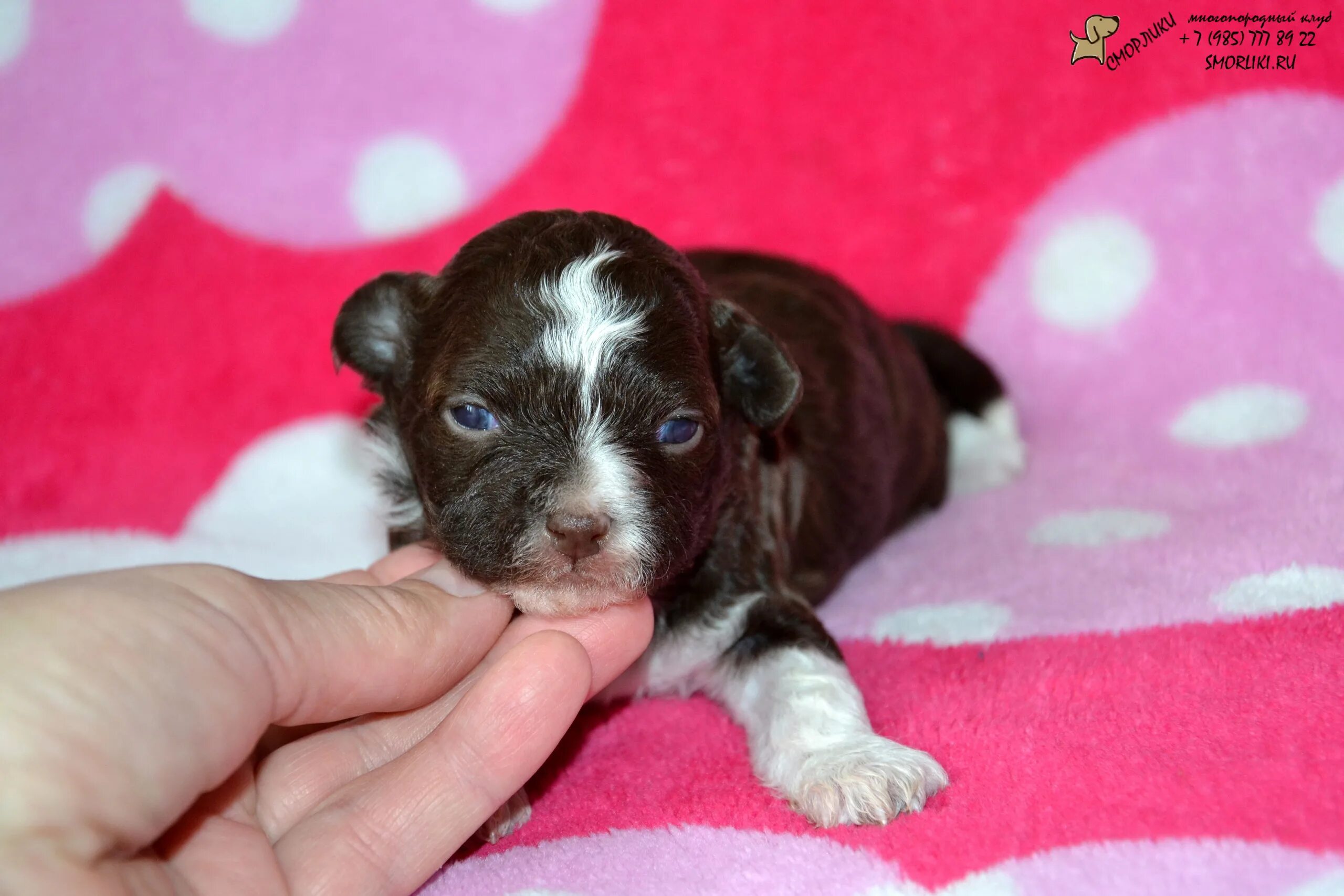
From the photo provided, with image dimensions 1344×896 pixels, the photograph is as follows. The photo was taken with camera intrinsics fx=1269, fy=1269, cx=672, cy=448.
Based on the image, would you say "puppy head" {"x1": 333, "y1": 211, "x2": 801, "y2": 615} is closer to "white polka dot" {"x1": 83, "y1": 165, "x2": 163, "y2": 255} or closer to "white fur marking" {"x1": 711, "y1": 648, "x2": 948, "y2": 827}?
"white fur marking" {"x1": 711, "y1": 648, "x2": 948, "y2": 827}

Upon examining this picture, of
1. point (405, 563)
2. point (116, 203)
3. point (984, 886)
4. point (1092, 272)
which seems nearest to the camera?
point (984, 886)

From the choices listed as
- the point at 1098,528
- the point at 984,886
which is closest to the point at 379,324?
the point at 984,886

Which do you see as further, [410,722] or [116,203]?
[116,203]

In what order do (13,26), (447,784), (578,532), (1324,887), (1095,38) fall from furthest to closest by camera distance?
(1095,38) < (13,26) < (578,532) < (447,784) < (1324,887)

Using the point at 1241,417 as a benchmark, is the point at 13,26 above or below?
above

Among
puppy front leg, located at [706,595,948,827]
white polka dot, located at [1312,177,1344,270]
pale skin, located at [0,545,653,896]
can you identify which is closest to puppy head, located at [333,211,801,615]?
pale skin, located at [0,545,653,896]

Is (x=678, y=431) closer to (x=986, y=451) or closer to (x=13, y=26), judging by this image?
(x=986, y=451)

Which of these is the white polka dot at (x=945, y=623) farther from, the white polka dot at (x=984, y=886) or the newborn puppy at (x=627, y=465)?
the white polka dot at (x=984, y=886)

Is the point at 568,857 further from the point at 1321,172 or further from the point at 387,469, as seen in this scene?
the point at 1321,172
